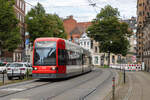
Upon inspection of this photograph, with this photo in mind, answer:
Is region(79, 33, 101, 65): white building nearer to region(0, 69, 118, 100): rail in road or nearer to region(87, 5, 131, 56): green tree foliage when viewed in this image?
region(87, 5, 131, 56): green tree foliage

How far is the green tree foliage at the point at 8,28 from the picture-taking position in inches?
1833

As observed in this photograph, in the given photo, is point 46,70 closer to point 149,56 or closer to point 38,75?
point 38,75

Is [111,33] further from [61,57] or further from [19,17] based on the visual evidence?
[61,57]

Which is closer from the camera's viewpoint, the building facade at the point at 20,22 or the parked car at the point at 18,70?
the parked car at the point at 18,70

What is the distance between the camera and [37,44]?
2331 cm

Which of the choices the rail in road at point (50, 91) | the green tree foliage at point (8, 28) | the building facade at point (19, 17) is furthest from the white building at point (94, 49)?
the rail in road at point (50, 91)

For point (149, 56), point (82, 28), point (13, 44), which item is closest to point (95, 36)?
point (149, 56)

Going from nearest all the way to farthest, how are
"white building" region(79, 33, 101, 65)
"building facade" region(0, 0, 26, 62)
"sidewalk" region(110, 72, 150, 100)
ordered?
"sidewalk" region(110, 72, 150, 100) < "building facade" region(0, 0, 26, 62) < "white building" region(79, 33, 101, 65)

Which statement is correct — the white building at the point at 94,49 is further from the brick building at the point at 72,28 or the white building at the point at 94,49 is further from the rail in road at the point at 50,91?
the rail in road at the point at 50,91

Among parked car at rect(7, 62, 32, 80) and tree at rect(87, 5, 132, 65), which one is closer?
parked car at rect(7, 62, 32, 80)

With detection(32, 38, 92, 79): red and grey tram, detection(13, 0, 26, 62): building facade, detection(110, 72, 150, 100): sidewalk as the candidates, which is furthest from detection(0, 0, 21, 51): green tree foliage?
detection(110, 72, 150, 100): sidewalk

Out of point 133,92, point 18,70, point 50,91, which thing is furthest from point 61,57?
point 133,92

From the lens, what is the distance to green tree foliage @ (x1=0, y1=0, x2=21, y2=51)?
46562 mm

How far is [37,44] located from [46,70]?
2.20 meters
